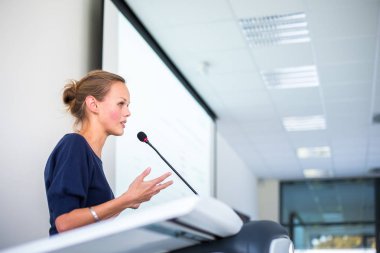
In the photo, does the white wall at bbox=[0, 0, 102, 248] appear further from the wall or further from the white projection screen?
the wall

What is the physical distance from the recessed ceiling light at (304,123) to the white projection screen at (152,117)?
1.55m

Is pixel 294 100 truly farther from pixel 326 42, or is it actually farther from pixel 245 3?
pixel 245 3

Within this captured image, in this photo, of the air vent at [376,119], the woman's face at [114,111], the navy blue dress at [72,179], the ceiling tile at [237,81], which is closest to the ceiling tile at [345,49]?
the ceiling tile at [237,81]

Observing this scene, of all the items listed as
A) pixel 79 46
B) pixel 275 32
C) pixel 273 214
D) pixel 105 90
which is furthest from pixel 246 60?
pixel 273 214

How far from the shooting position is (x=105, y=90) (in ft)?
4.88

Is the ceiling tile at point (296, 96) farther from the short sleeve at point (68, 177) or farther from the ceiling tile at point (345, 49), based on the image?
the short sleeve at point (68, 177)

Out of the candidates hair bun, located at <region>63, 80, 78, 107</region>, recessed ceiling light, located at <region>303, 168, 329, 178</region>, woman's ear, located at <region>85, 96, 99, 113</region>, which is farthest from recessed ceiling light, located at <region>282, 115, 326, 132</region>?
woman's ear, located at <region>85, 96, 99, 113</region>

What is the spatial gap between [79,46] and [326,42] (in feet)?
6.77

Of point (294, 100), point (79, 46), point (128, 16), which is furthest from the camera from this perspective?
point (294, 100)

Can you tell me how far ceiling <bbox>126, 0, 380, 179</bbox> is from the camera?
3.87m

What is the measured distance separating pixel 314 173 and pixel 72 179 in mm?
8417

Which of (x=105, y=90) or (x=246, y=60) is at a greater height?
(x=246, y=60)

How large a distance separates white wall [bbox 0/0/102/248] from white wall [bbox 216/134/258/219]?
4.04m

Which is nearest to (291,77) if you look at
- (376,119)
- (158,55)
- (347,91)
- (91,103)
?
(347,91)
